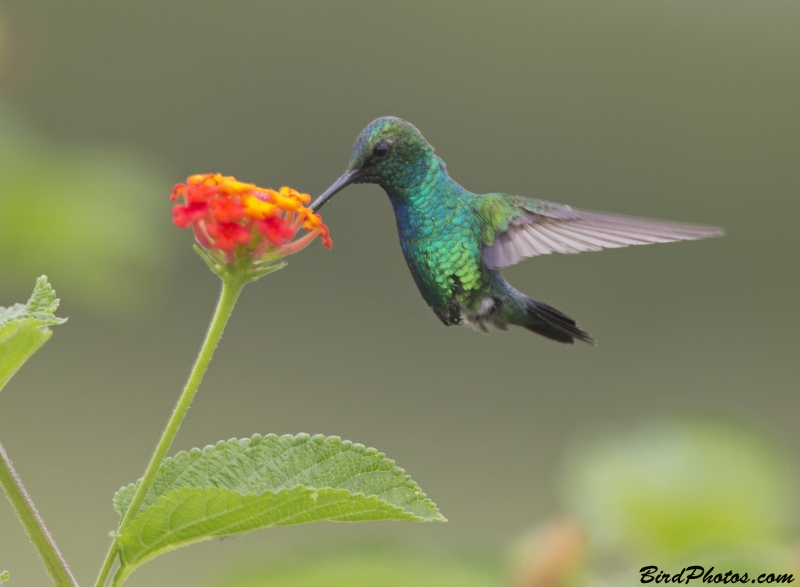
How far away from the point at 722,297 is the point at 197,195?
771 cm

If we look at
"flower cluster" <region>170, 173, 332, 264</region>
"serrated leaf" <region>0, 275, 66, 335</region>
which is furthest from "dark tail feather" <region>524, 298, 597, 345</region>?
"serrated leaf" <region>0, 275, 66, 335</region>

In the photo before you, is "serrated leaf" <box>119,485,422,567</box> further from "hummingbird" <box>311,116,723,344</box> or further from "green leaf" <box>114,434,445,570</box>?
"hummingbird" <box>311,116,723,344</box>

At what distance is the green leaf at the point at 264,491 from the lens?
831 mm

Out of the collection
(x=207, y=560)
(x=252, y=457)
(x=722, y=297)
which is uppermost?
(x=722, y=297)

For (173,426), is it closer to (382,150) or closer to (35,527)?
(35,527)

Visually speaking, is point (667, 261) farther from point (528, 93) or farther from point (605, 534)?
point (605, 534)

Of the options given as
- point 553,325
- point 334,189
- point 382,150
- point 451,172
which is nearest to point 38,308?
point 334,189

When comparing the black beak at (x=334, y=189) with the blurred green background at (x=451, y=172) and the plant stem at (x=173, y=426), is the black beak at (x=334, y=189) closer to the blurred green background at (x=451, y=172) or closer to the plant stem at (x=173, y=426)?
the plant stem at (x=173, y=426)

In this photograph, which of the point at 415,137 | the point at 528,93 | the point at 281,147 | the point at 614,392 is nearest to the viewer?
the point at 415,137

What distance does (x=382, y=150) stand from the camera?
126cm

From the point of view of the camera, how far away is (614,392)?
25.7 ft

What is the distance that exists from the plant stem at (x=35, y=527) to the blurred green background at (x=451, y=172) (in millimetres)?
5333

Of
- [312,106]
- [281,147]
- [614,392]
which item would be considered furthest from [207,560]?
[614,392]

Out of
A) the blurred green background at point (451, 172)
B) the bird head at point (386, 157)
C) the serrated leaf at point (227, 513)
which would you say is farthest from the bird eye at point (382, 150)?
the blurred green background at point (451, 172)
